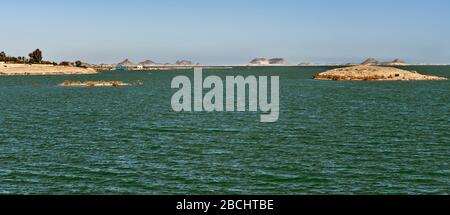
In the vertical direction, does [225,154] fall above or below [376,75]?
below

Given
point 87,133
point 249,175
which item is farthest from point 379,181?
point 87,133

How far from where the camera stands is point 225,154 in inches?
1585

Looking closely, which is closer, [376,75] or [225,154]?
[225,154]

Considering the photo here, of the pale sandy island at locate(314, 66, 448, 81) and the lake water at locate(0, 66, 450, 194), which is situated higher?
the pale sandy island at locate(314, 66, 448, 81)

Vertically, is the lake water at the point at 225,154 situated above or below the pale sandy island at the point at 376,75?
below

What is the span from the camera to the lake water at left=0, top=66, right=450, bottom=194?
30766 mm

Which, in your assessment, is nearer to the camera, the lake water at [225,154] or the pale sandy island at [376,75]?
the lake water at [225,154]

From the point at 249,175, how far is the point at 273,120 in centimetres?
3066

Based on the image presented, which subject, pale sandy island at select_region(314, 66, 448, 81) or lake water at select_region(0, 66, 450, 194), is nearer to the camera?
lake water at select_region(0, 66, 450, 194)

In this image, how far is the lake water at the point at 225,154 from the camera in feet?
101

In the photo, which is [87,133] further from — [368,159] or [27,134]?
[368,159]

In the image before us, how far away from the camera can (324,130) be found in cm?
5356
